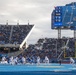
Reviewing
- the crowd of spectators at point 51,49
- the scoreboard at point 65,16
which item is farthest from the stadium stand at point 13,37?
the scoreboard at point 65,16

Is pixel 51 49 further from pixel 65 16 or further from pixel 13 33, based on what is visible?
pixel 13 33

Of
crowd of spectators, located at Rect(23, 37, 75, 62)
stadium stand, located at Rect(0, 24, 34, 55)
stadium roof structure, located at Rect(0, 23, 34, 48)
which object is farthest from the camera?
stadium roof structure, located at Rect(0, 23, 34, 48)

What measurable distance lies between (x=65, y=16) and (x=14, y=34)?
1245cm

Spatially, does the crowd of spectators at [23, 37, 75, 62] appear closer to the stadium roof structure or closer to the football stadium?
the football stadium

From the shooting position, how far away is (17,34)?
153 feet

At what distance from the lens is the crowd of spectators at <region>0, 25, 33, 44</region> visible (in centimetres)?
4475

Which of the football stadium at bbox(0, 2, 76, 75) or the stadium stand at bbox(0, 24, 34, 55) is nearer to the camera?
the football stadium at bbox(0, 2, 76, 75)

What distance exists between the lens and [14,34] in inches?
1828

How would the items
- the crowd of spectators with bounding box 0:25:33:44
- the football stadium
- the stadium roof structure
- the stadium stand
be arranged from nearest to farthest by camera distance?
the football stadium, the stadium stand, the stadium roof structure, the crowd of spectators with bounding box 0:25:33:44

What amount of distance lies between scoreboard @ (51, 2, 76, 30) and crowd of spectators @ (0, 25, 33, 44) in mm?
9457

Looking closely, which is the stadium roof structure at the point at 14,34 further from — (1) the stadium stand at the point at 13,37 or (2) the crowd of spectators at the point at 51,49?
(2) the crowd of spectators at the point at 51,49

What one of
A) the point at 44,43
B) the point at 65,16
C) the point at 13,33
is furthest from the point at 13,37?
the point at 65,16

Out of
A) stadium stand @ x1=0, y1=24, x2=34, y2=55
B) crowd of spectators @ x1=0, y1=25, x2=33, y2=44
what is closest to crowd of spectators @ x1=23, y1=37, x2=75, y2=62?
stadium stand @ x1=0, y1=24, x2=34, y2=55

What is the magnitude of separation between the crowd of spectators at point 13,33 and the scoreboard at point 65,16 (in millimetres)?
9457
